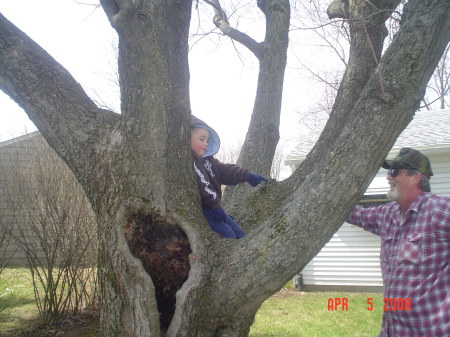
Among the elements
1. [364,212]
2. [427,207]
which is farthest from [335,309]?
[427,207]

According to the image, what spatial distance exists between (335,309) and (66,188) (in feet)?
17.4

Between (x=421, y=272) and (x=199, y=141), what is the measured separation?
174cm

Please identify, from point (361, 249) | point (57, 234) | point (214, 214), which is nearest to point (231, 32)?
point (214, 214)

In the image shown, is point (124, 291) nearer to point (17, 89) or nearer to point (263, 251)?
point (263, 251)

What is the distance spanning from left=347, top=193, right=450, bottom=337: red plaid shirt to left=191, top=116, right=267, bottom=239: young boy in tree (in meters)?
1.10

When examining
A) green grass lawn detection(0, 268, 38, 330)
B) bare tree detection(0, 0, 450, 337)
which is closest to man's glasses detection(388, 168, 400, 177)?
bare tree detection(0, 0, 450, 337)

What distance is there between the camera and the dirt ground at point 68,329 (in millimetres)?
5898

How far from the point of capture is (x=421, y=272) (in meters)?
2.65

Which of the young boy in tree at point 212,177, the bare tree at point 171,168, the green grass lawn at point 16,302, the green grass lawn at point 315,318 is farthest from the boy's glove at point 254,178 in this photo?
the green grass lawn at point 16,302

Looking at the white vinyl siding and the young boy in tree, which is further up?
the young boy in tree

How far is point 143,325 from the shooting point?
1.90 m

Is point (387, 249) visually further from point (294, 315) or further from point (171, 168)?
point (294, 315)

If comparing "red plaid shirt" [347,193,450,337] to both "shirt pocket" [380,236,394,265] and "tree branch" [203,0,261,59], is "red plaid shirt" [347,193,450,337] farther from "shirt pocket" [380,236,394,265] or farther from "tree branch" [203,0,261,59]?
"tree branch" [203,0,261,59]

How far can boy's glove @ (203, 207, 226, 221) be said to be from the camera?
8.43 ft
